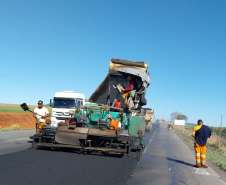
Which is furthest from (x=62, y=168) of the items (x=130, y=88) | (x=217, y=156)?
(x=217, y=156)

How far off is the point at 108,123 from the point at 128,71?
2902 millimetres

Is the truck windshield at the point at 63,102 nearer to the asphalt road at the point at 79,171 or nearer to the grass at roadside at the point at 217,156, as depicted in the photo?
the grass at roadside at the point at 217,156

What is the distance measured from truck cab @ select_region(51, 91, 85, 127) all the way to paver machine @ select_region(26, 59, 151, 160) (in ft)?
18.7

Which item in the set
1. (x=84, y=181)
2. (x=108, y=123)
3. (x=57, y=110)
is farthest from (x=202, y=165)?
(x=57, y=110)

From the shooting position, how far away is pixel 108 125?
9.35 metres

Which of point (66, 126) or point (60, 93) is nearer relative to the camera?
point (66, 126)

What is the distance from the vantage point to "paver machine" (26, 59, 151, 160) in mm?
8719

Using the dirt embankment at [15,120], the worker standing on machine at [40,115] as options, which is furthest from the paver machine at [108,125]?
the dirt embankment at [15,120]

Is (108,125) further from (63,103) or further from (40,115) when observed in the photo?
(63,103)

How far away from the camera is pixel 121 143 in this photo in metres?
8.88

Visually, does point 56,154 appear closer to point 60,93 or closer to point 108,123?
point 108,123

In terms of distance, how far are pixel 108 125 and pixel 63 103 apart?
994 centimetres

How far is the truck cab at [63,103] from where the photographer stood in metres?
18.5

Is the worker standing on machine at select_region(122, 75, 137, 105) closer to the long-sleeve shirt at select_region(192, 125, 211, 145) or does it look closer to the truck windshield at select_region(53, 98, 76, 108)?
the long-sleeve shirt at select_region(192, 125, 211, 145)
